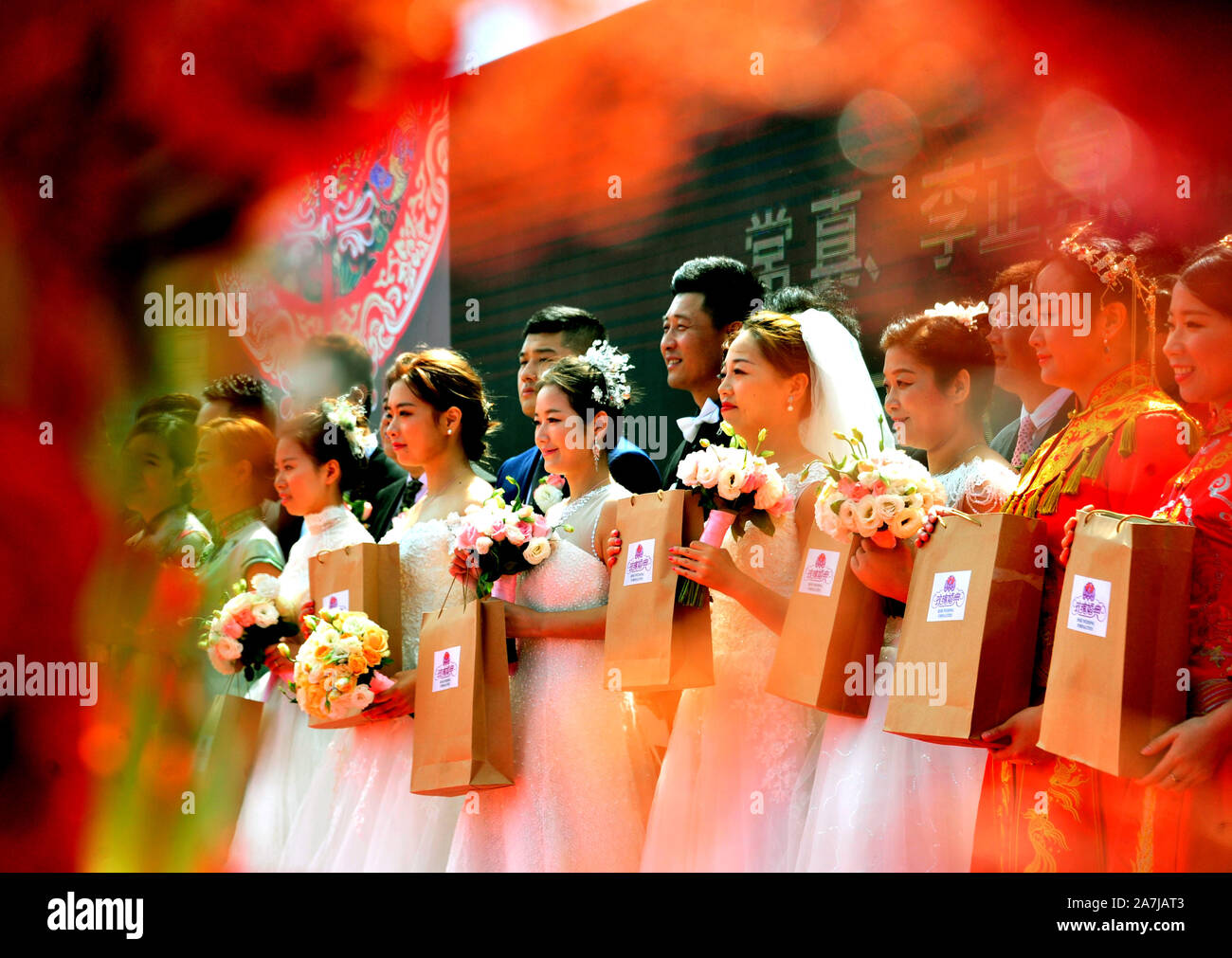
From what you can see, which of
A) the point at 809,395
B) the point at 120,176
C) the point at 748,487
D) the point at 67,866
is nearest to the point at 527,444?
the point at 809,395

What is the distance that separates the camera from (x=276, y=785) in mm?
3812

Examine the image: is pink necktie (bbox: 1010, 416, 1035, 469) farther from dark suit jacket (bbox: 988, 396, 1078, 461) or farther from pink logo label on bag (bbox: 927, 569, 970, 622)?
pink logo label on bag (bbox: 927, 569, 970, 622)

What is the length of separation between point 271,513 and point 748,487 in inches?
106

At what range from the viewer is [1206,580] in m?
2.00

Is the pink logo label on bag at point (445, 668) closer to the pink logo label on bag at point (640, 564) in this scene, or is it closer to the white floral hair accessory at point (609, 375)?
the pink logo label on bag at point (640, 564)

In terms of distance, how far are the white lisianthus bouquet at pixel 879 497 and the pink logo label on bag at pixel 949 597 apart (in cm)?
12

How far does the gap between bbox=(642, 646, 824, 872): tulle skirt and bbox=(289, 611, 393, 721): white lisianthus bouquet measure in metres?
0.78

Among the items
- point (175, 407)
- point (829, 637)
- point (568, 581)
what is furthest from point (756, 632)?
point (175, 407)

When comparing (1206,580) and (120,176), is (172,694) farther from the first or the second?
(1206,580)

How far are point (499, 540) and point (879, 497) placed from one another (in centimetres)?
104

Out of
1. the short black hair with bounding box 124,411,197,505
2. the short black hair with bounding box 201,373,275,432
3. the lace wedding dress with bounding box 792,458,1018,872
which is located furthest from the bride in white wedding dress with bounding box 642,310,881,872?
the short black hair with bounding box 124,411,197,505

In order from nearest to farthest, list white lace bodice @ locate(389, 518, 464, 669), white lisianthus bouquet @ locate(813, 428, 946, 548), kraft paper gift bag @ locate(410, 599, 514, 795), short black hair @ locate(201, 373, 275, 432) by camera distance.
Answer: white lisianthus bouquet @ locate(813, 428, 946, 548)
kraft paper gift bag @ locate(410, 599, 514, 795)
white lace bodice @ locate(389, 518, 464, 669)
short black hair @ locate(201, 373, 275, 432)

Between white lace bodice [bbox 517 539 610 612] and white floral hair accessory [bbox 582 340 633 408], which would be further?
white floral hair accessory [bbox 582 340 633 408]

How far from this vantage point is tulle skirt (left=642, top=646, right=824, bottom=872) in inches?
108
